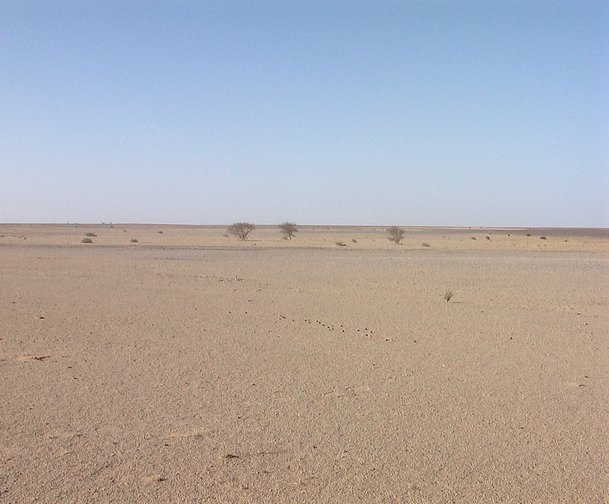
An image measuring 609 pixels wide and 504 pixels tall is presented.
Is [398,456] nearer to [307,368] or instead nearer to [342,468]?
[342,468]

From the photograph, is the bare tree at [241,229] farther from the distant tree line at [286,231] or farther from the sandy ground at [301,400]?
the sandy ground at [301,400]

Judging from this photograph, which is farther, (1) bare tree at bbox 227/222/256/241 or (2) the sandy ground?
(1) bare tree at bbox 227/222/256/241

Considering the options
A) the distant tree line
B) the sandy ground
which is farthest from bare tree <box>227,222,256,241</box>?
the sandy ground

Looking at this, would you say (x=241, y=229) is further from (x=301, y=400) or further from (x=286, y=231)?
(x=301, y=400)

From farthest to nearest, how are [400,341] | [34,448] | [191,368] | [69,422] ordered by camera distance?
1. [400,341]
2. [191,368]
3. [69,422]
4. [34,448]

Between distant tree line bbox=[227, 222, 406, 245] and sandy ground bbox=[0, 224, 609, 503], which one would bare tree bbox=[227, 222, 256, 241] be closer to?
distant tree line bbox=[227, 222, 406, 245]

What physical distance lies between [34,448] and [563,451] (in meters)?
5.55

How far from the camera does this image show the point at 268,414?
830 cm

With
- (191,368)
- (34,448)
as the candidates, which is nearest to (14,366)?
(191,368)

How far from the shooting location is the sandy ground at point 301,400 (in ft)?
20.4

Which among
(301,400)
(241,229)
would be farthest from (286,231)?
(301,400)

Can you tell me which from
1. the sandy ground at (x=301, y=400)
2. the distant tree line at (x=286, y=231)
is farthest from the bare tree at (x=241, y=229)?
the sandy ground at (x=301, y=400)

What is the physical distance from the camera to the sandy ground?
6.23 meters

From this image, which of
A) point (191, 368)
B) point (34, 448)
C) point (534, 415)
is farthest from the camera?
point (191, 368)
